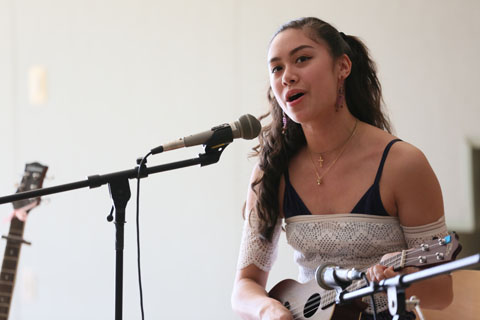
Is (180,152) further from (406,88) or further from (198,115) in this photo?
(406,88)

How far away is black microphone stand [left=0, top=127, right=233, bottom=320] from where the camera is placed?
1.38m

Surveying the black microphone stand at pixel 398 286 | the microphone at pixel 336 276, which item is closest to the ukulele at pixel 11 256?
the microphone at pixel 336 276

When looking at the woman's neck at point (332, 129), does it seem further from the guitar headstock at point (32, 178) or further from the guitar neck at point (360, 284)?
the guitar headstock at point (32, 178)

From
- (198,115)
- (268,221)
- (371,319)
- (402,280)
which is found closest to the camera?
(402,280)

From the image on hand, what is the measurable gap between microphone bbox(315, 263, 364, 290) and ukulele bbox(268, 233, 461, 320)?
17 centimetres

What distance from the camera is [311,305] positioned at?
1.59 meters

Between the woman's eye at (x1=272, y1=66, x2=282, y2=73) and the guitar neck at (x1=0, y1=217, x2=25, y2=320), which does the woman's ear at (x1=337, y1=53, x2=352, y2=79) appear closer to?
the woman's eye at (x1=272, y1=66, x2=282, y2=73)

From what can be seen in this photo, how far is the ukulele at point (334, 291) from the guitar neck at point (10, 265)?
906 mm

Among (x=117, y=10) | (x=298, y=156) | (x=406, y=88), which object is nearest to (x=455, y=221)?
(x=406, y=88)

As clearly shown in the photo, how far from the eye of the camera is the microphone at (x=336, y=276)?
1.08 m

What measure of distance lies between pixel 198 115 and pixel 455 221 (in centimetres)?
125

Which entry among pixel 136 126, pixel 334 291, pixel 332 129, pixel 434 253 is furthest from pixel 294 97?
pixel 136 126

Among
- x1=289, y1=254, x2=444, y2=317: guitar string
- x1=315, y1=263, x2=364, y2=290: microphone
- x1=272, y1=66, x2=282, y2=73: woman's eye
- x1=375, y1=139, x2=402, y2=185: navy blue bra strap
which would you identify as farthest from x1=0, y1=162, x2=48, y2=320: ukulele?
x1=315, y1=263, x2=364, y2=290: microphone

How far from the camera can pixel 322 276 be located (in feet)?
3.93
